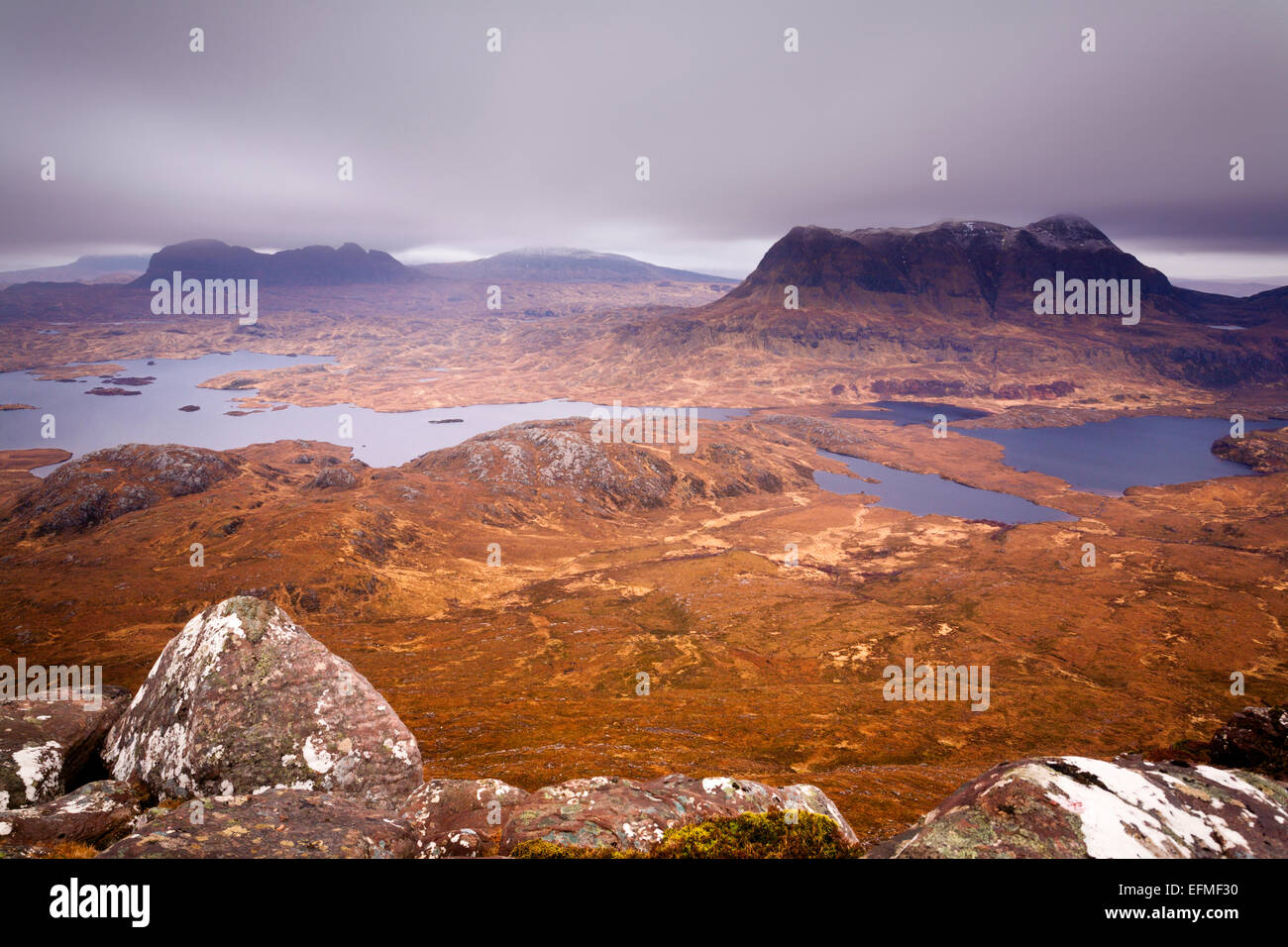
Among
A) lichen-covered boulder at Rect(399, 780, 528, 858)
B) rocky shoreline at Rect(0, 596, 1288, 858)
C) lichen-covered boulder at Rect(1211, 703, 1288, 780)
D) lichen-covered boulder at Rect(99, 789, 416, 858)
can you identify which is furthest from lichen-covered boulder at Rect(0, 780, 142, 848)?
lichen-covered boulder at Rect(1211, 703, 1288, 780)

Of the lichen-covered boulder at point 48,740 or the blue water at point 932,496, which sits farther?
the blue water at point 932,496

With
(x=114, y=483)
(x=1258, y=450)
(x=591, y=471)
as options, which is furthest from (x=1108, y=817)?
(x=1258, y=450)

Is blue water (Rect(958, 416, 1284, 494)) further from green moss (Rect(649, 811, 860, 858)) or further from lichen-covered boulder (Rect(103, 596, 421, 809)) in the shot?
lichen-covered boulder (Rect(103, 596, 421, 809))

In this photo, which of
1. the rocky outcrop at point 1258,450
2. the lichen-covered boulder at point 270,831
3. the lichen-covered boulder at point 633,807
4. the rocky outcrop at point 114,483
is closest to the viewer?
the lichen-covered boulder at point 270,831

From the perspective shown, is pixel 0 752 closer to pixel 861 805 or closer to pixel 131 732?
pixel 131 732

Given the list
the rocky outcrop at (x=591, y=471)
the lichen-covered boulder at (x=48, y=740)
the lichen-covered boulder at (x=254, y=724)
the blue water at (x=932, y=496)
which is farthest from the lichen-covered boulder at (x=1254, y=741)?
the blue water at (x=932, y=496)

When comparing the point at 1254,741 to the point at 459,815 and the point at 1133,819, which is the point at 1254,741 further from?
the point at 459,815

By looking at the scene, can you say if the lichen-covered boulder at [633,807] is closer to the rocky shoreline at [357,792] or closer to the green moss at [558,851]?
the rocky shoreline at [357,792]
